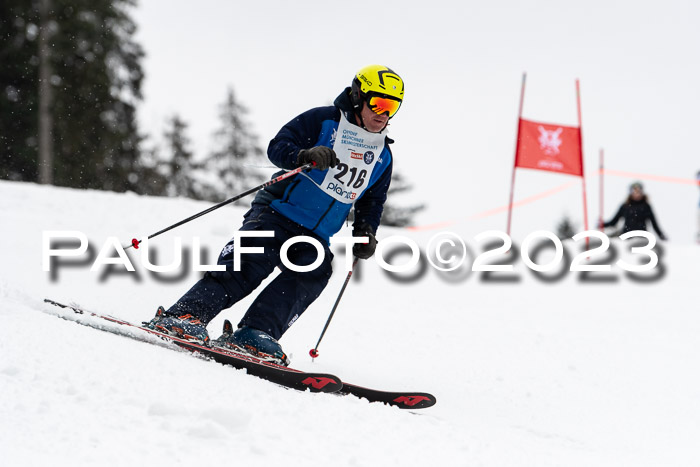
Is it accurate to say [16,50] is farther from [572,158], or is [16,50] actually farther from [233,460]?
[233,460]


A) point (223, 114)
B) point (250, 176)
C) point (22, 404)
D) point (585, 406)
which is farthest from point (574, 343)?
point (223, 114)

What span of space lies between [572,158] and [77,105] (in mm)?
15854

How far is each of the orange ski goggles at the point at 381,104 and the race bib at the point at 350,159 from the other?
14 centimetres

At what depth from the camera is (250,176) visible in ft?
97.9

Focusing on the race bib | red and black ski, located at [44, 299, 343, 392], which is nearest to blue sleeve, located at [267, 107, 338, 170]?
the race bib

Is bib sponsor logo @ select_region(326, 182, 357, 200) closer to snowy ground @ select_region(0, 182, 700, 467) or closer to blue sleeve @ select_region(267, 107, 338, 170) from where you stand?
blue sleeve @ select_region(267, 107, 338, 170)

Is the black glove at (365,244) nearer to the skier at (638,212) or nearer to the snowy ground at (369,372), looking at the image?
the snowy ground at (369,372)

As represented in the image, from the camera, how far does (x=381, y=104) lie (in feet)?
11.6

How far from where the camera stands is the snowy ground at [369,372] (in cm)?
198

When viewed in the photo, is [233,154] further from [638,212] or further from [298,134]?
[298,134]

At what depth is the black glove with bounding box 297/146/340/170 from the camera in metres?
3.22

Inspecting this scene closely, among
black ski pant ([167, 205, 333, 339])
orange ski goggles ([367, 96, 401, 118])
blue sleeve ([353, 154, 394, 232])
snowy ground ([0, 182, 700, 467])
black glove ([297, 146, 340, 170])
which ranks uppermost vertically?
orange ski goggles ([367, 96, 401, 118])

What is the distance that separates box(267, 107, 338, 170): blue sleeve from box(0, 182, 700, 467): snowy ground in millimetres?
1217

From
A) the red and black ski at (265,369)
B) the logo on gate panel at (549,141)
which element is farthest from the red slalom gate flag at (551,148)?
the red and black ski at (265,369)
